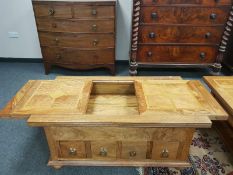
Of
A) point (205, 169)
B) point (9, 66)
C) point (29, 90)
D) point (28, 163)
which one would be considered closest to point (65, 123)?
point (29, 90)

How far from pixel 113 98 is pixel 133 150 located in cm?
41

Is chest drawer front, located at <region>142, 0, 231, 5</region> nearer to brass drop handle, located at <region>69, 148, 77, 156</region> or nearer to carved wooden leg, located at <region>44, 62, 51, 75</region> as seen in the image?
carved wooden leg, located at <region>44, 62, 51, 75</region>

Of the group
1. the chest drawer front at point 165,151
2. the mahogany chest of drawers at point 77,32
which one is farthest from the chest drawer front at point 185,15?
the chest drawer front at point 165,151

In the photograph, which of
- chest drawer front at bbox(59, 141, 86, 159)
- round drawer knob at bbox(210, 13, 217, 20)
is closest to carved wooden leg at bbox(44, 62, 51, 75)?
chest drawer front at bbox(59, 141, 86, 159)

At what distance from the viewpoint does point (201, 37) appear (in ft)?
7.16

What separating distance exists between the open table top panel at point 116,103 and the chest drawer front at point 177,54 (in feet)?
3.04

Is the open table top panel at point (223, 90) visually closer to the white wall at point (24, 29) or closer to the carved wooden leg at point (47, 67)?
the white wall at point (24, 29)

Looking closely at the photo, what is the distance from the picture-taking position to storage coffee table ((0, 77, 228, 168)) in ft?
3.28

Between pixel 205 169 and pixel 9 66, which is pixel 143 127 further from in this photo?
pixel 9 66

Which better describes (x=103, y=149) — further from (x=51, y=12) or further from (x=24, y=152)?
(x=51, y=12)

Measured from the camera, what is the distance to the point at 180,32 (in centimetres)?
216

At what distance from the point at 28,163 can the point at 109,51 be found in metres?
1.46

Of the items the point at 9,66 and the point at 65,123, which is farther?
the point at 9,66

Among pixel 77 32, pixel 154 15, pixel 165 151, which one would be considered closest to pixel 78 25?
pixel 77 32
